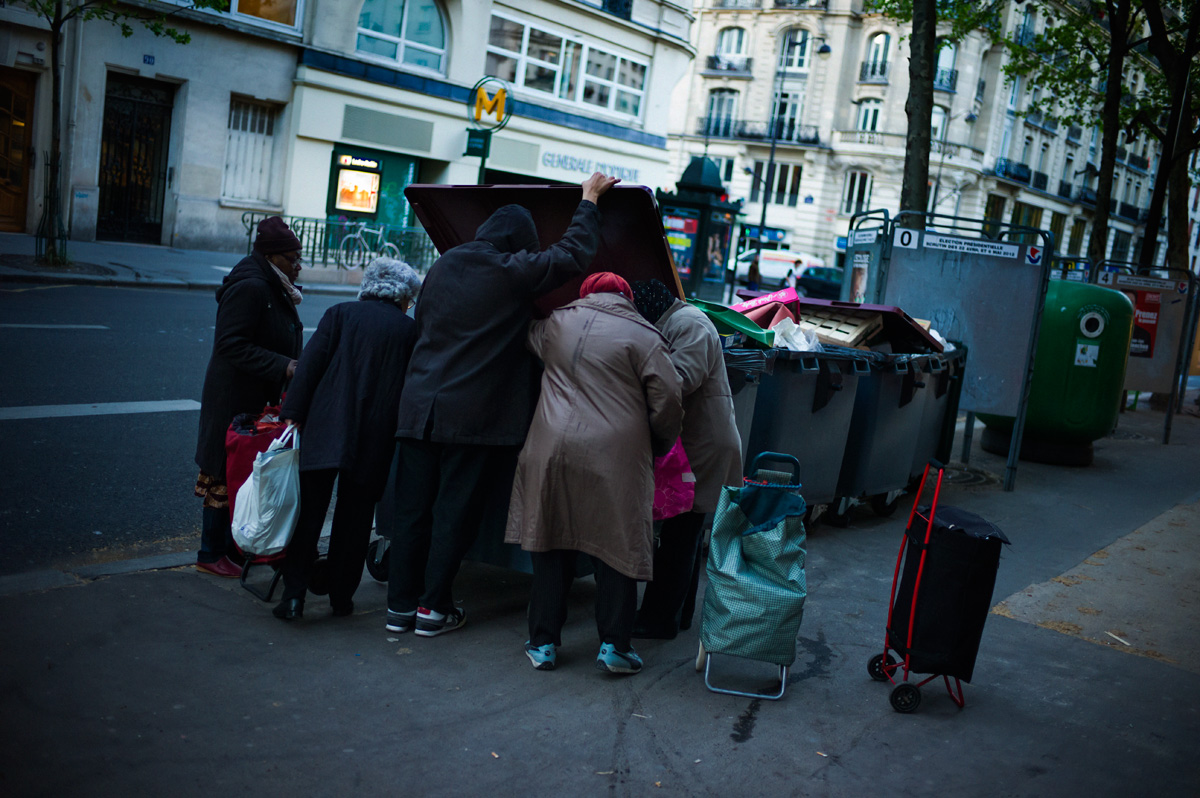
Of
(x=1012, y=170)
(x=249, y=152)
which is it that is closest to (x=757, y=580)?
(x=249, y=152)

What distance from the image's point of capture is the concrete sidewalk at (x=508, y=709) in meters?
3.31

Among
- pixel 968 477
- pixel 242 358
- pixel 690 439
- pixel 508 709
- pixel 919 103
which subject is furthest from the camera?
pixel 919 103

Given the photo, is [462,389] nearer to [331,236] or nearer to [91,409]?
[91,409]

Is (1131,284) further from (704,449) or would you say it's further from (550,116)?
(550,116)

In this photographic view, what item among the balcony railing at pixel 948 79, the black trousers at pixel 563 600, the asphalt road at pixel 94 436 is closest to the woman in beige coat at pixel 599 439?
the black trousers at pixel 563 600

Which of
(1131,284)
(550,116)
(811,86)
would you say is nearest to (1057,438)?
(1131,284)

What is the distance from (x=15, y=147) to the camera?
58.7 ft

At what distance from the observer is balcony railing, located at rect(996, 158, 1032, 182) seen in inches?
2151

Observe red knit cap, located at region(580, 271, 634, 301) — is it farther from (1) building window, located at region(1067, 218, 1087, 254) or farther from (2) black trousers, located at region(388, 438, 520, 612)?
(1) building window, located at region(1067, 218, 1087, 254)

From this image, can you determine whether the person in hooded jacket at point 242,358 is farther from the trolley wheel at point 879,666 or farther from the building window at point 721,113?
the building window at point 721,113

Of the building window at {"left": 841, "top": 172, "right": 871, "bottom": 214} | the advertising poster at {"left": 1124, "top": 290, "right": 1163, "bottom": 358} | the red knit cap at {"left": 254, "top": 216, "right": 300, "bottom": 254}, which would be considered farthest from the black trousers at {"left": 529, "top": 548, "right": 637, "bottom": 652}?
the building window at {"left": 841, "top": 172, "right": 871, "bottom": 214}

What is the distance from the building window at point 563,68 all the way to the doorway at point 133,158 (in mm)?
8905

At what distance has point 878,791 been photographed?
354 cm

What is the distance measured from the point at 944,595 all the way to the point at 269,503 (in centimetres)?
282
